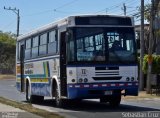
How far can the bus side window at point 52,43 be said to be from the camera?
2100 cm

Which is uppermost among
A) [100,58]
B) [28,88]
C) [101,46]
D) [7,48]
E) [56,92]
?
[7,48]

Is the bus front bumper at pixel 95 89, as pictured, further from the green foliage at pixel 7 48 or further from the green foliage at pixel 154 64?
the green foliage at pixel 7 48

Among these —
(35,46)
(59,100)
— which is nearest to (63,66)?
(59,100)

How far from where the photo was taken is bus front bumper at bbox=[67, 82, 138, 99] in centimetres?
1927

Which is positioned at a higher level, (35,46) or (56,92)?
(35,46)

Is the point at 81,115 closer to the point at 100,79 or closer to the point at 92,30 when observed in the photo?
the point at 100,79

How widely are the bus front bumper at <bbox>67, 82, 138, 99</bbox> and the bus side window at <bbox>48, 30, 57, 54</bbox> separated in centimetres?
223

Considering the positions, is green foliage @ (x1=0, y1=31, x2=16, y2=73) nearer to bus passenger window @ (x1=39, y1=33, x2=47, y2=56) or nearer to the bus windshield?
bus passenger window @ (x1=39, y1=33, x2=47, y2=56)

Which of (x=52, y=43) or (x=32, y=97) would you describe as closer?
(x=52, y=43)

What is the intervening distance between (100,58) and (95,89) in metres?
1.15

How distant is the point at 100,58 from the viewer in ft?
63.8

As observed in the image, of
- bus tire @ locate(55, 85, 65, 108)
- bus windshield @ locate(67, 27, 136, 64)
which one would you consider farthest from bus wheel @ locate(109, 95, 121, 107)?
bus windshield @ locate(67, 27, 136, 64)

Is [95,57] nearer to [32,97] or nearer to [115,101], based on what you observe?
[115,101]

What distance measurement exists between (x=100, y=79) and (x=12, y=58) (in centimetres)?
8426
